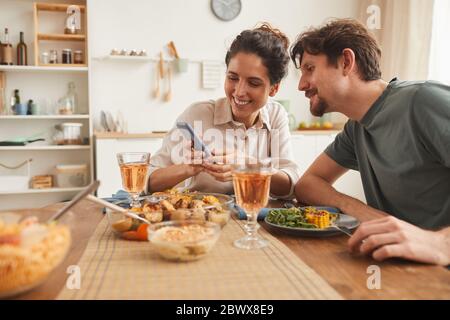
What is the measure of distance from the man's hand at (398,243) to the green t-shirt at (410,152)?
388 millimetres

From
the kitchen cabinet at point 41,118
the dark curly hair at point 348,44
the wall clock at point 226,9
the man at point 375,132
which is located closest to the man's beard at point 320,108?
the man at point 375,132

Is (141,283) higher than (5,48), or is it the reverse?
(5,48)

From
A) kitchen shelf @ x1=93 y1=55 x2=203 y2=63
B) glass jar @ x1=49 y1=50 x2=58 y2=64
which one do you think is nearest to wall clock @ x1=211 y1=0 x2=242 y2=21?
kitchen shelf @ x1=93 y1=55 x2=203 y2=63

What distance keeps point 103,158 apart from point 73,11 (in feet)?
4.90

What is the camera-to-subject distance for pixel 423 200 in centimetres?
133

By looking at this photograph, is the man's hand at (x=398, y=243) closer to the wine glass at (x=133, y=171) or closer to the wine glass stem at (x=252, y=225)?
the wine glass stem at (x=252, y=225)

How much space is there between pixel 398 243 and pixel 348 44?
0.91 meters

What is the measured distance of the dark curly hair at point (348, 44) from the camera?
1.53 metres

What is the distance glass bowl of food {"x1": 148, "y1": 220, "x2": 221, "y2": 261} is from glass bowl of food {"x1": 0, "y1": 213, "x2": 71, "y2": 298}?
190mm

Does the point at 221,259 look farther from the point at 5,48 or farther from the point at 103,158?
the point at 5,48

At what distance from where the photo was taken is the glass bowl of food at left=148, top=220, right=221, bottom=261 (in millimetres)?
817

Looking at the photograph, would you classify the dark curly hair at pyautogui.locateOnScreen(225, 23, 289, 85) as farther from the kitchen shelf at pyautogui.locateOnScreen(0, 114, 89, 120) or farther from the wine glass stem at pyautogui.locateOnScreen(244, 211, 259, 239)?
the kitchen shelf at pyautogui.locateOnScreen(0, 114, 89, 120)
